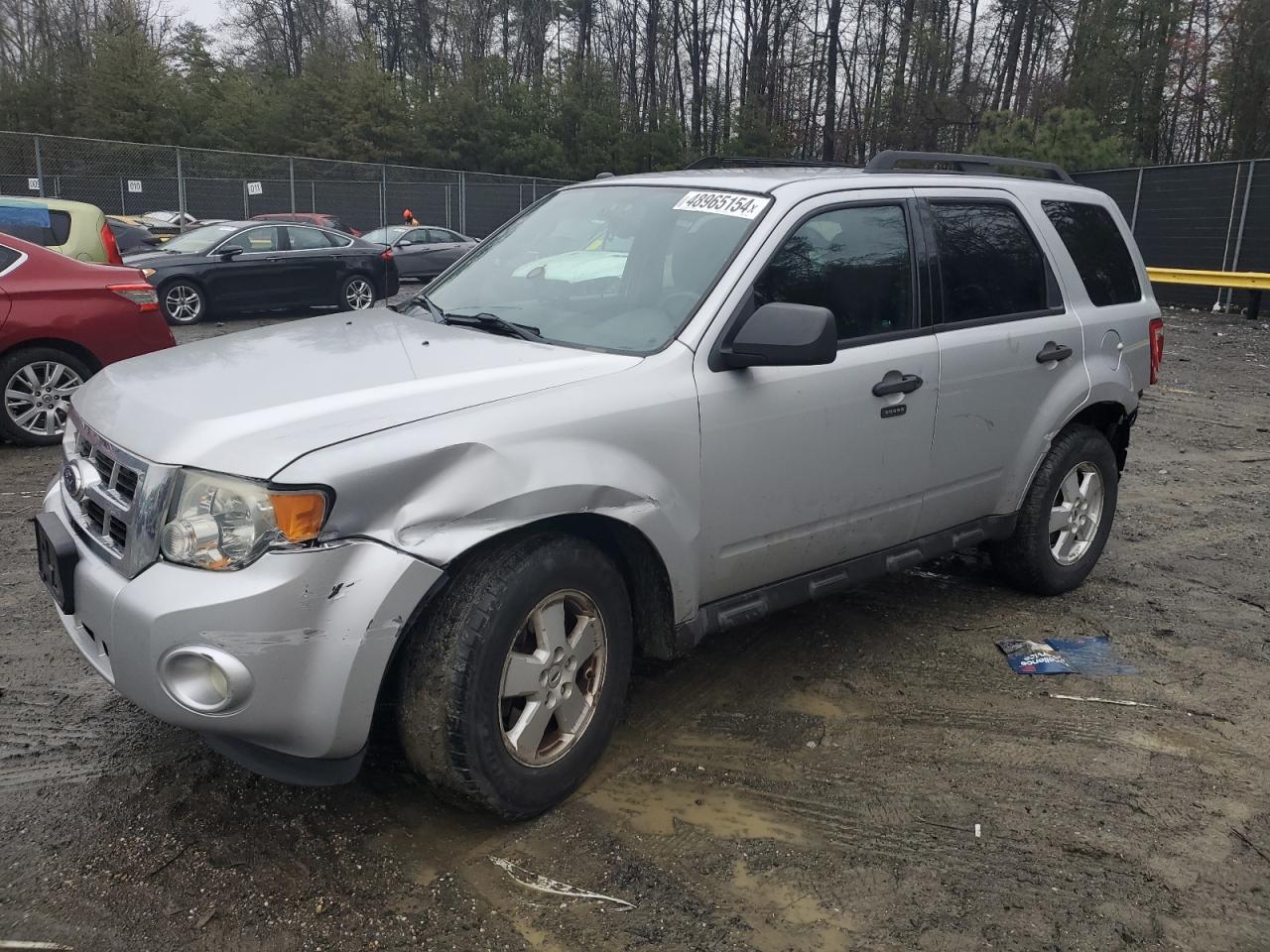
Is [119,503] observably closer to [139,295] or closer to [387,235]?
[139,295]

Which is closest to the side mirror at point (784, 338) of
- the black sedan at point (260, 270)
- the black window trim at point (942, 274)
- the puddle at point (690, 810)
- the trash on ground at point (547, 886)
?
the black window trim at point (942, 274)

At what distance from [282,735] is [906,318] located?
265 centimetres

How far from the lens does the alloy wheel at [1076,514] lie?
477 cm

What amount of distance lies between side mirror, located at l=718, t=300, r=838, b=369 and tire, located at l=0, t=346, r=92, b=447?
5.60m

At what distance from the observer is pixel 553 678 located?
2965 mm

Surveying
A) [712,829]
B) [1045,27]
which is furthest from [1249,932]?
[1045,27]

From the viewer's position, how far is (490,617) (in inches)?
106

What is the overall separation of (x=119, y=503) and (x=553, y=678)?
4.06ft

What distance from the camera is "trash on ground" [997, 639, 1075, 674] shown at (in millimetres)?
4164

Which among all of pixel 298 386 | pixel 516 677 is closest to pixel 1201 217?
pixel 516 677

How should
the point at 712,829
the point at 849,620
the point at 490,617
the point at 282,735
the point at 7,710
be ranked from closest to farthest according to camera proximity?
1. the point at 282,735
2. the point at 490,617
3. the point at 712,829
4. the point at 7,710
5. the point at 849,620

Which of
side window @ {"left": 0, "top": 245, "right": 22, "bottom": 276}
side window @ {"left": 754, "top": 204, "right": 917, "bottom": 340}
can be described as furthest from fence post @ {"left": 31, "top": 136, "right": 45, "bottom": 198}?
side window @ {"left": 754, "top": 204, "right": 917, "bottom": 340}

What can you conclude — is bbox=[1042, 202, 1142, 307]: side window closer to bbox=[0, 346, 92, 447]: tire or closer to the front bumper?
the front bumper

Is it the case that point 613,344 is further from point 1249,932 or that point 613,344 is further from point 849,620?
point 1249,932
